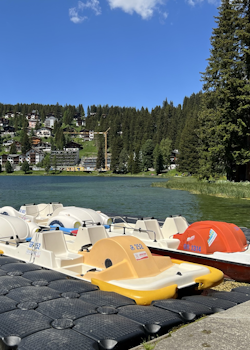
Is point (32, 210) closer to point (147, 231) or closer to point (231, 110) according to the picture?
point (147, 231)

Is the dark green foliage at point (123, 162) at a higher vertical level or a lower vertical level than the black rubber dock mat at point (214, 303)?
higher

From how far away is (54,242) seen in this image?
29.1 ft

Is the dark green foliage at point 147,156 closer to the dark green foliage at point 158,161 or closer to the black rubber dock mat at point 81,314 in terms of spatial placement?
the dark green foliage at point 158,161

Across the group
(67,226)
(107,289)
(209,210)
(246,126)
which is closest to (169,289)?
(107,289)

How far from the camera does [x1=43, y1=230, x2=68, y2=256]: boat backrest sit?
8695 mm

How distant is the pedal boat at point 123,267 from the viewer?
20.9 feet

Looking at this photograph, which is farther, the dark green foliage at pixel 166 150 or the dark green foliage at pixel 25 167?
the dark green foliage at pixel 25 167

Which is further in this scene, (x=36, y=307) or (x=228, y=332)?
(x=36, y=307)

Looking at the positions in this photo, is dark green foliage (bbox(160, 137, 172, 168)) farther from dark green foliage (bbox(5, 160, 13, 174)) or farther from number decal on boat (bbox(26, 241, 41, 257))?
number decal on boat (bbox(26, 241, 41, 257))

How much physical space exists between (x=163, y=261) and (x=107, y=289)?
6.06ft

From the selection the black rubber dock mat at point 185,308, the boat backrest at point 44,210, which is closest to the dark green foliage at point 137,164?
the boat backrest at point 44,210

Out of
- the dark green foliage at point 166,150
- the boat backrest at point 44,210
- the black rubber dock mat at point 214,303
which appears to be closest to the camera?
the black rubber dock mat at point 214,303

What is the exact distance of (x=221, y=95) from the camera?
135 feet

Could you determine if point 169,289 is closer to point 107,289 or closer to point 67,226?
point 107,289
